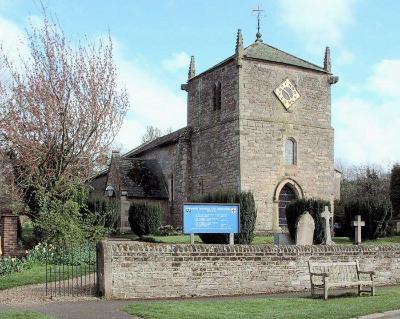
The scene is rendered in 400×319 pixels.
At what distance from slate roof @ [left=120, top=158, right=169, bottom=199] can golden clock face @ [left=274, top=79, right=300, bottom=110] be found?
11003 mm

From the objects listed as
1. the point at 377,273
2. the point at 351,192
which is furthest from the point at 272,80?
the point at 351,192

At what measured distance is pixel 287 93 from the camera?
3359 cm

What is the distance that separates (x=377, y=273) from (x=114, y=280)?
8.13 metres

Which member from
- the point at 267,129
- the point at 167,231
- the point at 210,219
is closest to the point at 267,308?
the point at 210,219

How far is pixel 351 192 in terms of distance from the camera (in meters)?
62.8

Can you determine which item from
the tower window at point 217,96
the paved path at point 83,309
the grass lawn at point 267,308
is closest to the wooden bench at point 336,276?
the grass lawn at point 267,308

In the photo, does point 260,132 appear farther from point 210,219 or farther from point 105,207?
point 210,219

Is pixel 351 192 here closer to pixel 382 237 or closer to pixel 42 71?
pixel 382 237

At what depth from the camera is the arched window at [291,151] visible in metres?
33.4

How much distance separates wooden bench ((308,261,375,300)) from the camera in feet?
43.5

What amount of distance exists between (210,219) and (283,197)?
1761 centimetres

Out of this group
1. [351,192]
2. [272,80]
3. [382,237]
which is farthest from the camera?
[351,192]

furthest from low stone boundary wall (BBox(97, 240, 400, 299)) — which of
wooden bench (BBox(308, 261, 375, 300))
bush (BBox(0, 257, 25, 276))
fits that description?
bush (BBox(0, 257, 25, 276))

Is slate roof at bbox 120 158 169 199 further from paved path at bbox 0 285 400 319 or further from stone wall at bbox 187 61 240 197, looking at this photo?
paved path at bbox 0 285 400 319
